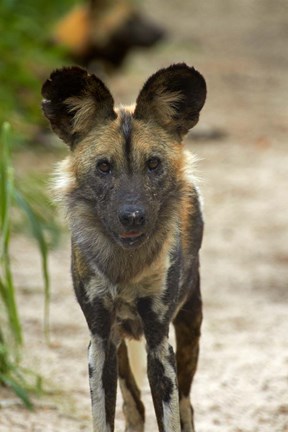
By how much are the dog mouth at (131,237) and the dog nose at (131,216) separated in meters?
0.04

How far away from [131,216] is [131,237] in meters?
0.10

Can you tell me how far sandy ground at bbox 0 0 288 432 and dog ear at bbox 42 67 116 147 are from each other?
471 millimetres

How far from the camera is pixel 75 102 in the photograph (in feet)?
11.6

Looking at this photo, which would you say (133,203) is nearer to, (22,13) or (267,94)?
(22,13)

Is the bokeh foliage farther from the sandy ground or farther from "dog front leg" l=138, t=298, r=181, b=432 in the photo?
"dog front leg" l=138, t=298, r=181, b=432

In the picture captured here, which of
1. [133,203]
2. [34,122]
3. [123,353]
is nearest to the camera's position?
[133,203]

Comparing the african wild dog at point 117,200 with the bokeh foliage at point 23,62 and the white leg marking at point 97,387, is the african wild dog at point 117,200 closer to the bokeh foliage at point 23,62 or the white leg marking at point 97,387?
the white leg marking at point 97,387

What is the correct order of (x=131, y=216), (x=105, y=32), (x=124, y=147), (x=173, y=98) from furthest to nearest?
(x=105, y=32) → (x=173, y=98) → (x=124, y=147) → (x=131, y=216)

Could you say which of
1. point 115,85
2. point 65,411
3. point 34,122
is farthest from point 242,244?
point 115,85

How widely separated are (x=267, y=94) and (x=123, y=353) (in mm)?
8999

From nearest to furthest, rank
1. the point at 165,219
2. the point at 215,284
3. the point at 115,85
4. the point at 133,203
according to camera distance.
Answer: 1. the point at 133,203
2. the point at 165,219
3. the point at 215,284
4. the point at 115,85

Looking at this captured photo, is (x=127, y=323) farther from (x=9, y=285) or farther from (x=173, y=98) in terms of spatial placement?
(x=9, y=285)

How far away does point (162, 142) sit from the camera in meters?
3.52

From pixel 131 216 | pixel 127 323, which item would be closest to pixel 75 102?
pixel 131 216
